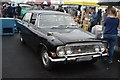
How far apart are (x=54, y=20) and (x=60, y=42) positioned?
1724mm

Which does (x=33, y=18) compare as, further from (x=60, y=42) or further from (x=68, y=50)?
(x=68, y=50)

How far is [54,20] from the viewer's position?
671cm

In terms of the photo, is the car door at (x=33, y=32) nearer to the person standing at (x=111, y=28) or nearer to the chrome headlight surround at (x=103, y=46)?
the chrome headlight surround at (x=103, y=46)

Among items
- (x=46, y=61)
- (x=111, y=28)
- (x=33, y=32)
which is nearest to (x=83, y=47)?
(x=46, y=61)

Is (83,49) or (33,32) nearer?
(83,49)

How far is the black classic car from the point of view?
5.16 metres

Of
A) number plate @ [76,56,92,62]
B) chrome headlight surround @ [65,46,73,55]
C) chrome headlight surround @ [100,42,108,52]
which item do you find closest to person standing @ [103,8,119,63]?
chrome headlight surround @ [100,42,108,52]

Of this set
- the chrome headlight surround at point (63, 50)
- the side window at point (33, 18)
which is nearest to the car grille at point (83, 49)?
the chrome headlight surround at point (63, 50)

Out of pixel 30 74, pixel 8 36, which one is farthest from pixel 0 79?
pixel 8 36

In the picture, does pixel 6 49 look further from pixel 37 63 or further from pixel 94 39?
pixel 94 39

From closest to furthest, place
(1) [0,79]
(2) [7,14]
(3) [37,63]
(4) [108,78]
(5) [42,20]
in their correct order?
(1) [0,79] < (4) [108,78] < (3) [37,63] < (5) [42,20] < (2) [7,14]

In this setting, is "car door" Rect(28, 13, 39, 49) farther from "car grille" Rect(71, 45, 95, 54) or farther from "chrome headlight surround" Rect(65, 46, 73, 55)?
"car grille" Rect(71, 45, 95, 54)

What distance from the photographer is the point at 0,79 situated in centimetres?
494

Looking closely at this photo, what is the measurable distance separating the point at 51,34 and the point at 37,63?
1.15 m
